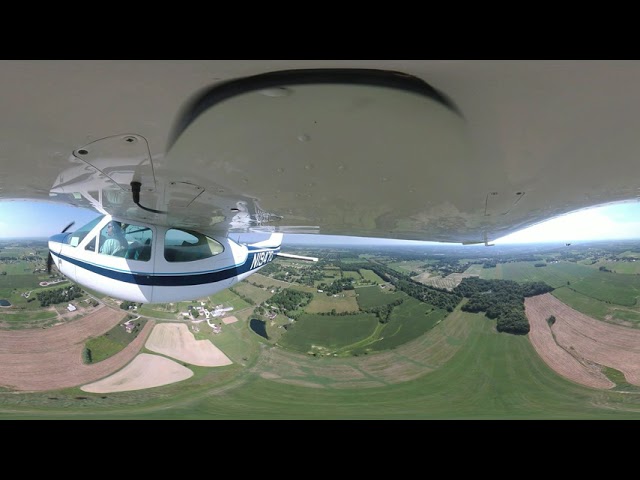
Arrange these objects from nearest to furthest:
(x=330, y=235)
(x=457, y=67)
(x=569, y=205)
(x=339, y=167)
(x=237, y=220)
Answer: (x=457, y=67) → (x=339, y=167) → (x=569, y=205) → (x=237, y=220) → (x=330, y=235)

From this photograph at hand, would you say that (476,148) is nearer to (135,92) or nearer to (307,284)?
(135,92)

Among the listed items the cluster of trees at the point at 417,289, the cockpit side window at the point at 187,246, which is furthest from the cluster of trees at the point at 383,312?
the cockpit side window at the point at 187,246

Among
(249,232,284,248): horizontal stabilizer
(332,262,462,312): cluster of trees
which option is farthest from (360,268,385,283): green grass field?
(249,232,284,248): horizontal stabilizer

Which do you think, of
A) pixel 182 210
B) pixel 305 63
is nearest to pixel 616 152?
pixel 305 63

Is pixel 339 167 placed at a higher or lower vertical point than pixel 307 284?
higher

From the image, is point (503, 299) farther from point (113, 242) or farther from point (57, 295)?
point (57, 295)

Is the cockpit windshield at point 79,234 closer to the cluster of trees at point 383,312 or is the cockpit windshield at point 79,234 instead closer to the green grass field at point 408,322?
the cluster of trees at point 383,312
